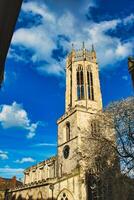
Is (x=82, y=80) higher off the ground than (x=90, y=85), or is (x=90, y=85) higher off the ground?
(x=82, y=80)

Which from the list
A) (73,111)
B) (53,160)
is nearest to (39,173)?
(53,160)

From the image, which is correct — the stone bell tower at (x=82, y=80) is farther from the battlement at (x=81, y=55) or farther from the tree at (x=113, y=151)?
the tree at (x=113, y=151)

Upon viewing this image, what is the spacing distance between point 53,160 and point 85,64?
1964 centimetres

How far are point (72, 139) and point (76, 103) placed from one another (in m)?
7.11

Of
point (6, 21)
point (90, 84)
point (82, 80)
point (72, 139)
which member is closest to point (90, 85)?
point (90, 84)

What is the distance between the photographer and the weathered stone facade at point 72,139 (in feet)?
111

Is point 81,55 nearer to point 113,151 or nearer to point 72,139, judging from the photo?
point 72,139

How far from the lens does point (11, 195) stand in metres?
46.7

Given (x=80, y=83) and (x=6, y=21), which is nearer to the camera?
(x=6, y=21)

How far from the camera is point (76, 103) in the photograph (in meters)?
43.5

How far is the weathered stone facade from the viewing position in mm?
33688

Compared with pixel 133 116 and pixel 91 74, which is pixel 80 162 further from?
pixel 91 74

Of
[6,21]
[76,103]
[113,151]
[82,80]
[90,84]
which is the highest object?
[82,80]

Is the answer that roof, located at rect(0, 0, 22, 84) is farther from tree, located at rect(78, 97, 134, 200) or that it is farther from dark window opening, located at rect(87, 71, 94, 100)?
dark window opening, located at rect(87, 71, 94, 100)
